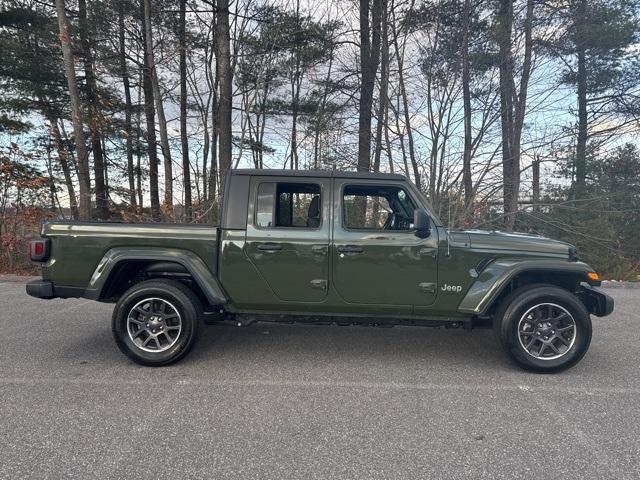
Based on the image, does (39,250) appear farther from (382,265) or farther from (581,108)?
(581,108)

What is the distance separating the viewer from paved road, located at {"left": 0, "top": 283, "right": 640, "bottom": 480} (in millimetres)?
2389

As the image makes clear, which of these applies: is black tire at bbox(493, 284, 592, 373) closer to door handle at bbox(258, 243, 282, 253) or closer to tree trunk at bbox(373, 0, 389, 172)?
door handle at bbox(258, 243, 282, 253)

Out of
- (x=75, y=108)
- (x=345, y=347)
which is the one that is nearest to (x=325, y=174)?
(x=345, y=347)

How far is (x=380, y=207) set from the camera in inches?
181

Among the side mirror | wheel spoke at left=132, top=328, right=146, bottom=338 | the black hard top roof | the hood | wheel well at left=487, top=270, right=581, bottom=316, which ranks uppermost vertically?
the black hard top roof

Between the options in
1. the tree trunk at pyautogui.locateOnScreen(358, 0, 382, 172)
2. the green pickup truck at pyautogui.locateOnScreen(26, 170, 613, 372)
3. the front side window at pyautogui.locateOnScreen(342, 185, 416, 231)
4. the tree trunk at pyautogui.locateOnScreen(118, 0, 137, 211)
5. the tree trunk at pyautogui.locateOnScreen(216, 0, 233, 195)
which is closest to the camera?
the green pickup truck at pyautogui.locateOnScreen(26, 170, 613, 372)

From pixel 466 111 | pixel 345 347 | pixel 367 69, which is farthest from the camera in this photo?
pixel 367 69

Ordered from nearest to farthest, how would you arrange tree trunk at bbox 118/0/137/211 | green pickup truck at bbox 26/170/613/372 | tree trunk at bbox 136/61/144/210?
green pickup truck at bbox 26/170/613/372 → tree trunk at bbox 118/0/137/211 → tree trunk at bbox 136/61/144/210

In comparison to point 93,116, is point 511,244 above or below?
below

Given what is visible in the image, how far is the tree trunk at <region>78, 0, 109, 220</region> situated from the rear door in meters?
9.72

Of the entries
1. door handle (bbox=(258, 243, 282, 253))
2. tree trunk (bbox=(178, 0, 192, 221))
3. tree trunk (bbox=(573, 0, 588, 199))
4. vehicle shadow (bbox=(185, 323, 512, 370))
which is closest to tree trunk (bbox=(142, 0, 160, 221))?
tree trunk (bbox=(178, 0, 192, 221))

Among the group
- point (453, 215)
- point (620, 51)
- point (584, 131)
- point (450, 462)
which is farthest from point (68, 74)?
point (620, 51)

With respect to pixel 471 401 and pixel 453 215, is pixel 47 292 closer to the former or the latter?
pixel 471 401

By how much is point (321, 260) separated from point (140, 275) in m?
1.93
